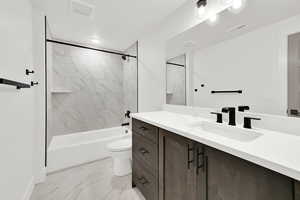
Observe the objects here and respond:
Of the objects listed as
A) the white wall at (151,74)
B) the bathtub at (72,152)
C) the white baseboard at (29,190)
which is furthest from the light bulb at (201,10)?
the white baseboard at (29,190)

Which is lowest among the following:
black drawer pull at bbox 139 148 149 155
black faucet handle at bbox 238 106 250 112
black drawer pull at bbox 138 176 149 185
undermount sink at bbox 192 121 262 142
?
black drawer pull at bbox 138 176 149 185

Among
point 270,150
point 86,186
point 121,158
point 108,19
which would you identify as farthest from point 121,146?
point 108,19

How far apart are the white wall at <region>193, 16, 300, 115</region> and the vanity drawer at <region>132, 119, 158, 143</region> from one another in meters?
0.64

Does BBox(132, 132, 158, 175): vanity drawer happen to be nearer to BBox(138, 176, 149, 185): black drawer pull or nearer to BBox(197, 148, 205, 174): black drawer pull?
BBox(138, 176, 149, 185): black drawer pull

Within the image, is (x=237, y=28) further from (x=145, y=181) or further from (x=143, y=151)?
(x=145, y=181)

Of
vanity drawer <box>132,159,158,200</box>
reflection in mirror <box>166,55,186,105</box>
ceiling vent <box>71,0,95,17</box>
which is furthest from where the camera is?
reflection in mirror <box>166,55,186,105</box>

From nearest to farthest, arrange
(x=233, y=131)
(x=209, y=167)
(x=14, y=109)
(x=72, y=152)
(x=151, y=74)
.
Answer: (x=209, y=167) → (x=233, y=131) → (x=14, y=109) → (x=72, y=152) → (x=151, y=74)

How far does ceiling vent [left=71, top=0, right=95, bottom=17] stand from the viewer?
1556mm

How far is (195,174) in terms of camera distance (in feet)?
2.63

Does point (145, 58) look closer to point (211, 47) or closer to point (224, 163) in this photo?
point (211, 47)

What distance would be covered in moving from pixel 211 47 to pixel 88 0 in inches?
57.5

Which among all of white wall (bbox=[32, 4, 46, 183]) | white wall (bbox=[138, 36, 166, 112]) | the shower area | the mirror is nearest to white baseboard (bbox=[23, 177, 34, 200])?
white wall (bbox=[32, 4, 46, 183])

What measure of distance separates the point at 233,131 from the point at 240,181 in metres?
0.41

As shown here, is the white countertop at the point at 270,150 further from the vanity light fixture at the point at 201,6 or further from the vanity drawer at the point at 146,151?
the vanity light fixture at the point at 201,6
